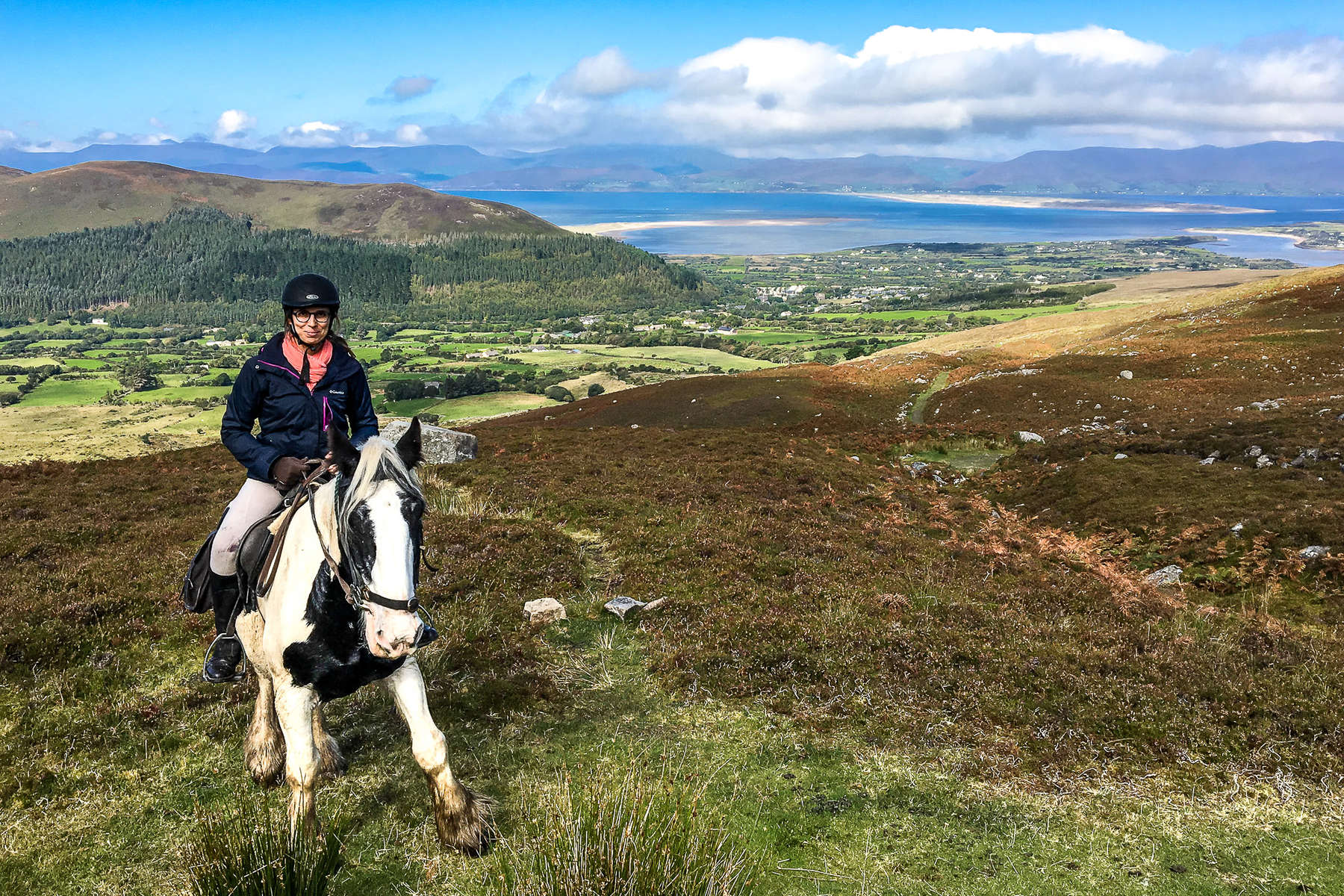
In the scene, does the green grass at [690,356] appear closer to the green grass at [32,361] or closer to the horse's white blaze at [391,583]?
the horse's white blaze at [391,583]

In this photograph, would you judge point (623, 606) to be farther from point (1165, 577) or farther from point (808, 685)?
point (1165, 577)

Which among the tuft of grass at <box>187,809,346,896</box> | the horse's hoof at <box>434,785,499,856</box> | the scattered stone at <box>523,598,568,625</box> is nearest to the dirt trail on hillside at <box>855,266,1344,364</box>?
the scattered stone at <box>523,598,568,625</box>

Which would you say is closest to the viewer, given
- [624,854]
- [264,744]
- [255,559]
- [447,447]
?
[624,854]

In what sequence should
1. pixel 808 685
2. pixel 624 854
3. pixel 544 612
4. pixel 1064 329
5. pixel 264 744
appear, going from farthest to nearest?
pixel 1064 329 → pixel 544 612 → pixel 808 685 → pixel 264 744 → pixel 624 854

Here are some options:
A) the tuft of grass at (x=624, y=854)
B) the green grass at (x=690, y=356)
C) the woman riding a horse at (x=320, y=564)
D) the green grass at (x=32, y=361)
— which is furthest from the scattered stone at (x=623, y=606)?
the green grass at (x=32, y=361)

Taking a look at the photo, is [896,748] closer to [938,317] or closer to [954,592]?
[954,592]

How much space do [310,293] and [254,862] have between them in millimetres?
4485

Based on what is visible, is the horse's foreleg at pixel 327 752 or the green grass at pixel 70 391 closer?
the horse's foreleg at pixel 327 752

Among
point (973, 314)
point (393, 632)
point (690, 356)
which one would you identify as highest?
point (973, 314)

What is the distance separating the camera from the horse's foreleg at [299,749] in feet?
19.0

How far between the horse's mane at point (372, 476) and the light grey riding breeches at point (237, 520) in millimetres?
2255

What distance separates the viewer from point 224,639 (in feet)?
23.8

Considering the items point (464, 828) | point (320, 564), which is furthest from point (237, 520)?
point (464, 828)

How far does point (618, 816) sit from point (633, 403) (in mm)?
45921
